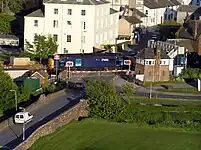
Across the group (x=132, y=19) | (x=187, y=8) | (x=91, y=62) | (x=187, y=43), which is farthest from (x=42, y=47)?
(x=187, y=8)

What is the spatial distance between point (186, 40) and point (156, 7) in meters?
14.6

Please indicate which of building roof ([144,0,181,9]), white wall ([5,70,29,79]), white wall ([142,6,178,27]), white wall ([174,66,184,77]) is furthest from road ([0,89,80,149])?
building roof ([144,0,181,9])

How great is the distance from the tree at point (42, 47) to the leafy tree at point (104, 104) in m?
12.1

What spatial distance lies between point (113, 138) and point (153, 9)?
31.8 m

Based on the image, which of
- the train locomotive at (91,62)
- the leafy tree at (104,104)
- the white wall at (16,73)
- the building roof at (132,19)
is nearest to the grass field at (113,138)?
the leafy tree at (104,104)

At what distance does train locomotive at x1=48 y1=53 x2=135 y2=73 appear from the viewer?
3584 cm

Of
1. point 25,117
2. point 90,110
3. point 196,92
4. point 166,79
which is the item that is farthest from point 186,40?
point 25,117

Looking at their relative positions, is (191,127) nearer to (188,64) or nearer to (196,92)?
(196,92)

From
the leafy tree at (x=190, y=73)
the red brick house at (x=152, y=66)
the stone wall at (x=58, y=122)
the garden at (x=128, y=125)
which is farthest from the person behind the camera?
the leafy tree at (x=190, y=73)

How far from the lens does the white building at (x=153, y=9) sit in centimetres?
5331

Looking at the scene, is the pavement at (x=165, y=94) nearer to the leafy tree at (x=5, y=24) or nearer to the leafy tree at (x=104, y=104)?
the leafy tree at (x=104, y=104)

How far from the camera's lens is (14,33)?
4588cm

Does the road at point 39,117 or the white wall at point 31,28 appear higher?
the white wall at point 31,28

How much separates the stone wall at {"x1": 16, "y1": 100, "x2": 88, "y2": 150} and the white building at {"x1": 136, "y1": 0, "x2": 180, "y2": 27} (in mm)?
27022
